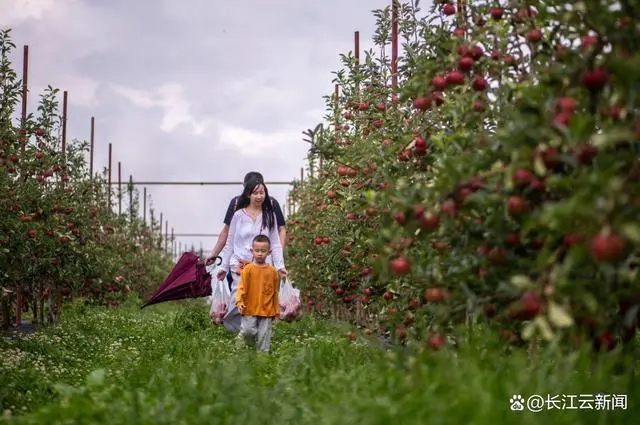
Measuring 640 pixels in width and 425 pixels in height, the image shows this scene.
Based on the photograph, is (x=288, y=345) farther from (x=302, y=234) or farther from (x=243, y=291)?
(x=302, y=234)

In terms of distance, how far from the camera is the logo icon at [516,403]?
3.61 m

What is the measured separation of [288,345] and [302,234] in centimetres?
537

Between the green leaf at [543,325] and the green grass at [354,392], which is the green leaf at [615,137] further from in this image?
the green grass at [354,392]

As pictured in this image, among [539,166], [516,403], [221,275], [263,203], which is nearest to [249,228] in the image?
[263,203]

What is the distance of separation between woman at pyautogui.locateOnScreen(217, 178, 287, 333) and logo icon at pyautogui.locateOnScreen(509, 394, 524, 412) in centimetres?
502

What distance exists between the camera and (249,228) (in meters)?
8.68

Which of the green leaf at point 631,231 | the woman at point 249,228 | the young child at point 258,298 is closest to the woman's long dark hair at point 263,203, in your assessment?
the woman at point 249,228

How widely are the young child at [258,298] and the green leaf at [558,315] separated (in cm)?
529

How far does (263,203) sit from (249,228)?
30cm

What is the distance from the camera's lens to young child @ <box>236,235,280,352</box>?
8234 millimetres

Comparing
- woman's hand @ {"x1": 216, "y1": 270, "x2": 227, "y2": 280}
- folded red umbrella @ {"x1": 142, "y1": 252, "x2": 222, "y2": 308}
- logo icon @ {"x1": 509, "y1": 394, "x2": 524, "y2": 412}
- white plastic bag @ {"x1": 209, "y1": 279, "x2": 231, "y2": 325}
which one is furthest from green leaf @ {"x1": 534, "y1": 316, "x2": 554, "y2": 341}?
folded red umbrella @ {"x1": 142, "y1": 252, "x2": 222, "y2": 308}

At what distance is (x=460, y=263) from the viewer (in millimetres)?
4098

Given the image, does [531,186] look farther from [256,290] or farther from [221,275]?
[221,275]

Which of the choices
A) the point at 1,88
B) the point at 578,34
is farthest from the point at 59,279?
the point at 578,34
